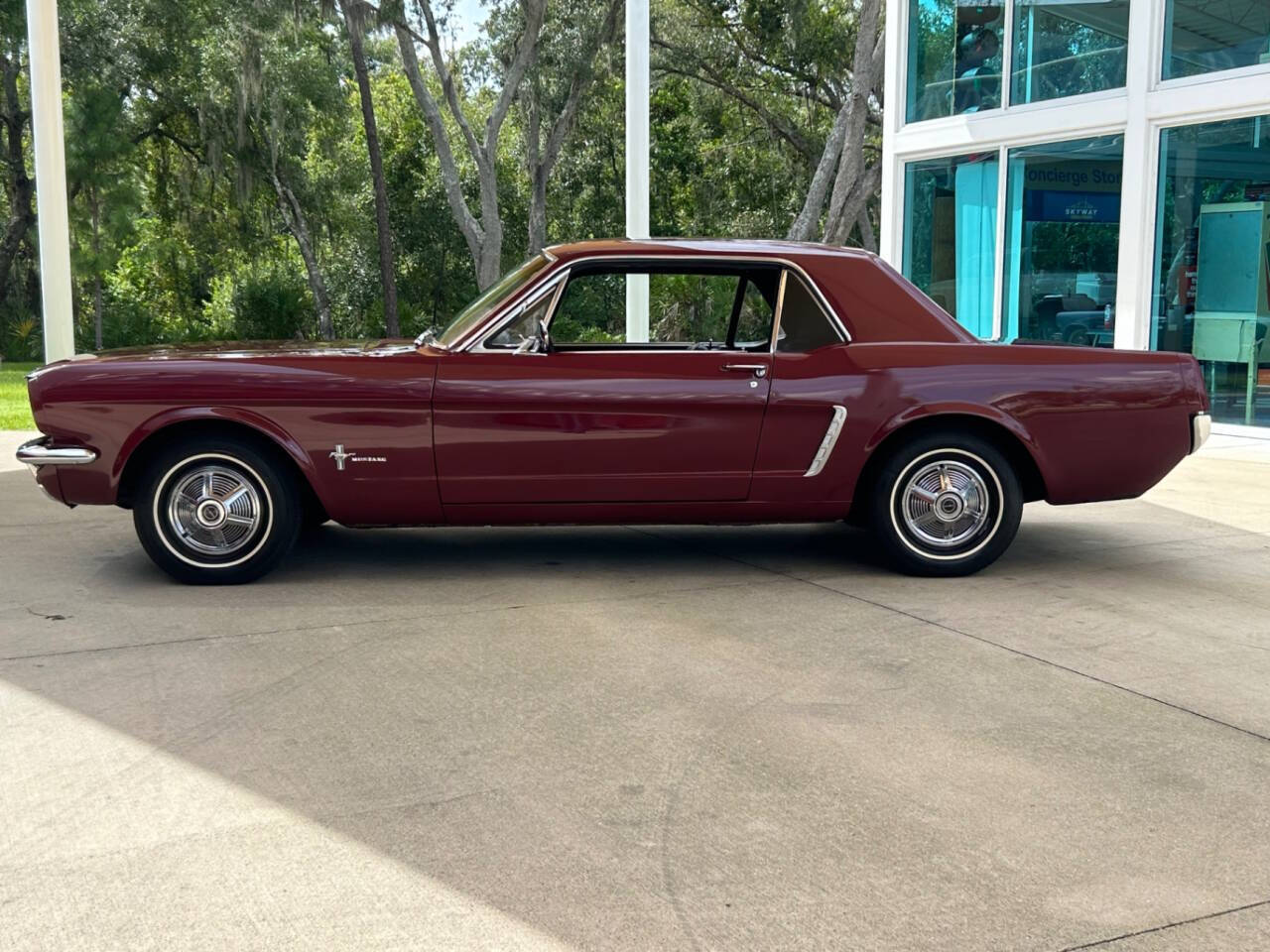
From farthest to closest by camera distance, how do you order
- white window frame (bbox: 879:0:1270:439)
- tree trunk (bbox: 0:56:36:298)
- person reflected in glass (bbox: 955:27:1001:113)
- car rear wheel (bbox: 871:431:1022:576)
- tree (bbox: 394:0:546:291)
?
tree trunk (bbox: 0:56:36:298) < tree (bbox: 394:0:546:291) < person reflected in glass (bbox: 955:27:1001:113) < white window frame (bbox: 879:0:1270:439) < car rear wheel (bbox: 871:431:1022:576)

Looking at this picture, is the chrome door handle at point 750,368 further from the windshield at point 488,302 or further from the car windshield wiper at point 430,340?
the car windshield wiper at point 430,340

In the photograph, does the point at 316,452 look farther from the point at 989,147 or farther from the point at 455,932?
the point at 989,147

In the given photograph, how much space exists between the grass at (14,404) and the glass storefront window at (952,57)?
1038 centimetres

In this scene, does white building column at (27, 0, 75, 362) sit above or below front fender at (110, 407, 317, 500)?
above

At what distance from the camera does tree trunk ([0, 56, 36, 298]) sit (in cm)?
3080

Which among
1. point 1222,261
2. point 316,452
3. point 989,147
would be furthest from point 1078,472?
point 989,147

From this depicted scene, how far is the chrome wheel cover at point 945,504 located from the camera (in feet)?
21.5

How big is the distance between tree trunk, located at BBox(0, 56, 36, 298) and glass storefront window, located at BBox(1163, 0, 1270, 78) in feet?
85.7

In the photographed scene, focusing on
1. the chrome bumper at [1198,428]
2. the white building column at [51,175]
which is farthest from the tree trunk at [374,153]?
the chrome bumper at [1198,428]

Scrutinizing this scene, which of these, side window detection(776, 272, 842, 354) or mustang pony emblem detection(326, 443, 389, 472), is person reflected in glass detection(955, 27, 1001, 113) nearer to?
side window detection(776, 272, 842, 354)

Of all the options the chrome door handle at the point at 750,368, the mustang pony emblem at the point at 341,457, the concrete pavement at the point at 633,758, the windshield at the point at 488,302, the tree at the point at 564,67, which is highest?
the tree at the point at 564,67

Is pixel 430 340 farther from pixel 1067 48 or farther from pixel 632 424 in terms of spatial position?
pixel 1067 48

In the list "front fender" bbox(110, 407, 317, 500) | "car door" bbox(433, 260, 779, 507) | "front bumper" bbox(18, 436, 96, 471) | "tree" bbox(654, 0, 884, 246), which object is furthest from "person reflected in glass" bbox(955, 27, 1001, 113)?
"front bumper" bbox(18, 436, 96, 471)

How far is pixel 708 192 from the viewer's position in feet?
115
